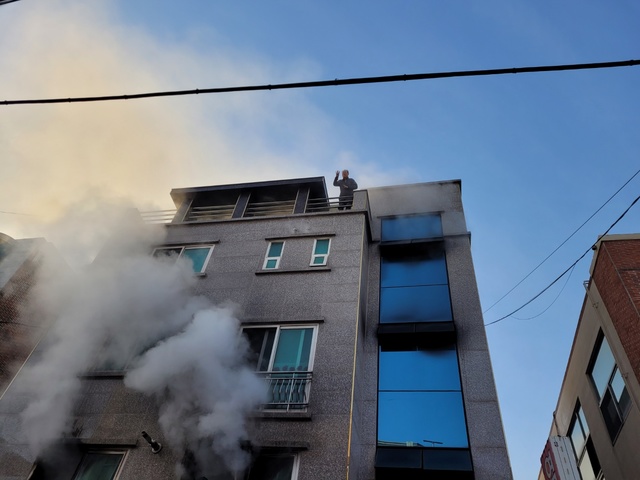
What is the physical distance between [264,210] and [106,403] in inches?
258

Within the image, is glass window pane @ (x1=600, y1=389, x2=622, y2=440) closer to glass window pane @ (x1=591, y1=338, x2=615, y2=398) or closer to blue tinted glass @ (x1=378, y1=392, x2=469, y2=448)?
glass window pane @ (x1=591, y1=338, x2=615, y2=398)

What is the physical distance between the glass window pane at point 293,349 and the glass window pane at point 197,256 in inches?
128

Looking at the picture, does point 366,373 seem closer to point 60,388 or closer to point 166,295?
point 166,295

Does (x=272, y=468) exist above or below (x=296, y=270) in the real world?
below

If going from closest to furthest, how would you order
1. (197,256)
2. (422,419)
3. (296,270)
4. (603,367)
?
(422,419) → (603,367) → (296,270) → (197,256)

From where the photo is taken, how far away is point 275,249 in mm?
11047

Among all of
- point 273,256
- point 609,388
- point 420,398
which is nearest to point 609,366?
point 609,388

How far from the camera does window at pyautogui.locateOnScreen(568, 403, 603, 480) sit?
36.6ft

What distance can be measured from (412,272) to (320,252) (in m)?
2.42

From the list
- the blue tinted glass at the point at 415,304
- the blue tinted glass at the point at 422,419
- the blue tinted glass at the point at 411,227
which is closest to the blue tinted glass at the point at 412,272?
the blue tinted glass at the point at 415,304

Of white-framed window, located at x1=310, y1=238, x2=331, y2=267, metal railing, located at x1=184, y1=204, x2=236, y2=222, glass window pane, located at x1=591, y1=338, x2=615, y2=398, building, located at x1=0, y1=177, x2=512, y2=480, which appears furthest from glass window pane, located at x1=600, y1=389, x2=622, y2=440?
metal railing, located at x1=184, y1=204, x2=236, y2=222

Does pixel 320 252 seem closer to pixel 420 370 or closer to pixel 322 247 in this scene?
pixel 322 247

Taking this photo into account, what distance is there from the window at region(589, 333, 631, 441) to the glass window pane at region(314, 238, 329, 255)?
20.8ft

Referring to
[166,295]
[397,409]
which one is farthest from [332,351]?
[166,295]
